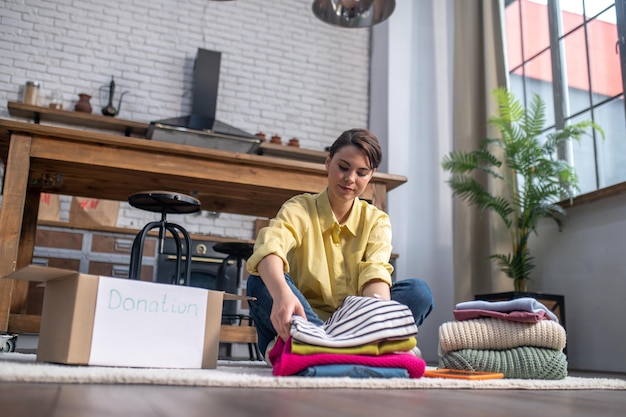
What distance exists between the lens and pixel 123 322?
4.23 feet

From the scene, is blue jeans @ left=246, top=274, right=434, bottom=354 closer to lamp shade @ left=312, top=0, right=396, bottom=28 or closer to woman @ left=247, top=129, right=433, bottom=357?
woman @ left=247, top=129, right=433, bottom=357

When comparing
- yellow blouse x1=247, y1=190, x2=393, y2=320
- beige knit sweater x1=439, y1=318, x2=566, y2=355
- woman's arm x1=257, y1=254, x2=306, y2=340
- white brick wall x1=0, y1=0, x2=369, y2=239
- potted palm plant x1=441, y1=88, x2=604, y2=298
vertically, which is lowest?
beige knit sweater x1=439, y1=318, x2=566, y2=355

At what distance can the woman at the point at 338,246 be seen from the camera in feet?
4.95

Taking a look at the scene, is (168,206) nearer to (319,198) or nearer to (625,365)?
(319,198)

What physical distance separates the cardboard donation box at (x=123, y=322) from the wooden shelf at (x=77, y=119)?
3488mm

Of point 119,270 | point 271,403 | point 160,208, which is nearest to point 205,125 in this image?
point 119,270

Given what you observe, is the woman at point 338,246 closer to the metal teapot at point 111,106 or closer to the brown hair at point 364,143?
the brown hair at point 364,143

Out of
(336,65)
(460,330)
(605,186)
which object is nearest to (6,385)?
(460,330)

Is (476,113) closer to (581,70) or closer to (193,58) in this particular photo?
(581,70)

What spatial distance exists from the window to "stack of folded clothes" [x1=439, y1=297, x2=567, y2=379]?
197 cm

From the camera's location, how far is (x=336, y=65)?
5.51 meters

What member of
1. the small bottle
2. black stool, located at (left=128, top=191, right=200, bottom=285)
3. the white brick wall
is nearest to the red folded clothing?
black stool, located at (left=128, top=191, right=200, bottom=285)

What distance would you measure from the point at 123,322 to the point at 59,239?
9.98ft

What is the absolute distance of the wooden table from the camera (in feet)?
7.34
